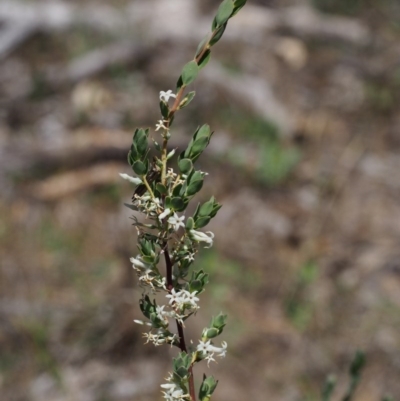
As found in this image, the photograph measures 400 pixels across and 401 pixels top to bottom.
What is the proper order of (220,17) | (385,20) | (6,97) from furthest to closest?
1. (385,20)
2. (6,97)
3. (220,17)

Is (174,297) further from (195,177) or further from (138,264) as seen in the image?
(195,177)

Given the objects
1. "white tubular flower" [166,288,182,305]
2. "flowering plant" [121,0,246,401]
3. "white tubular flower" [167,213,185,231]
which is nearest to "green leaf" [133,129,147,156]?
"flowering plant" [121,0,246,401]

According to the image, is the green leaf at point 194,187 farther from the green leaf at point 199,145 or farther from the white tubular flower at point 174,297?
the white tubular flower at point 174,297

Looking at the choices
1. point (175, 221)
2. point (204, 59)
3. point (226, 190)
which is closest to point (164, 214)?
point (175, 221)

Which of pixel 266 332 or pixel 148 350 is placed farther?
pixel 266 332

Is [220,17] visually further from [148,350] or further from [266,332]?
[266,332]

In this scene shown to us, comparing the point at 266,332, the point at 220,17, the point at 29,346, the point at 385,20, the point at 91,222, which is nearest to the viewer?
the point at 220,17

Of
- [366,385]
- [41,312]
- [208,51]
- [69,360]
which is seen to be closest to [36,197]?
[41,312]
